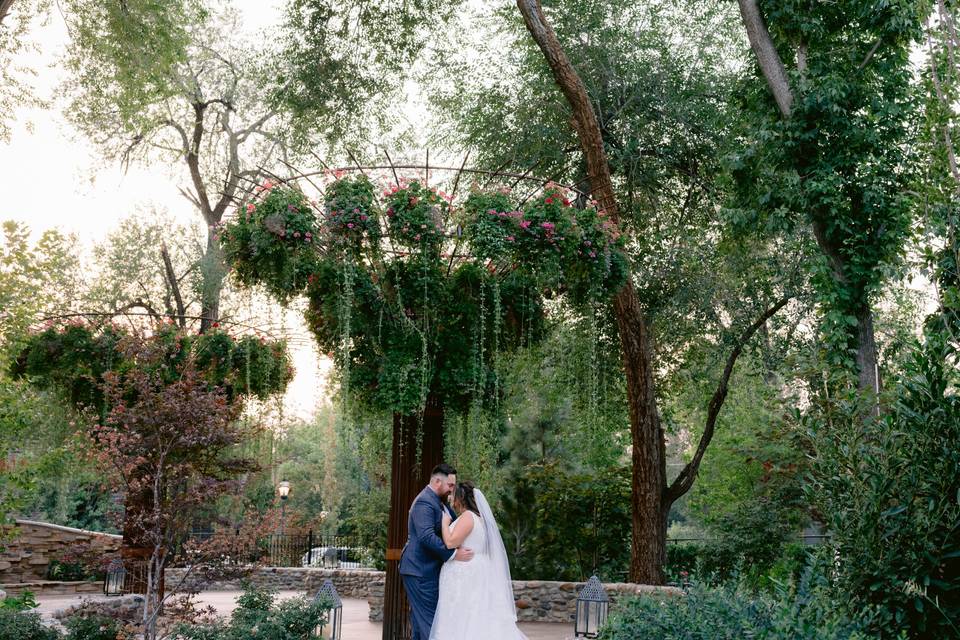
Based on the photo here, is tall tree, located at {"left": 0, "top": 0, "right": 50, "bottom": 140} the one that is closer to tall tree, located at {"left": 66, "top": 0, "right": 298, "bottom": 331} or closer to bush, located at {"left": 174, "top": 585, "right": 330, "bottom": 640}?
tall tree, located at {"left": 66, "top": 0, "right": 298, "bottom": 331}

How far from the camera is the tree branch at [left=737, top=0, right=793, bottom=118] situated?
9.23 metres

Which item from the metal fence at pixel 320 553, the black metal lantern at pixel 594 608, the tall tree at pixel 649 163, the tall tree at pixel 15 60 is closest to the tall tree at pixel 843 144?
the tall tree at pixel 649 163

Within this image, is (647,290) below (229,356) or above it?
above

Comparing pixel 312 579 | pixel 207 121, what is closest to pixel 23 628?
pixel 312 579

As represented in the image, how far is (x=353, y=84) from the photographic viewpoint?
12.1 metres

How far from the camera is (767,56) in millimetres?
9367

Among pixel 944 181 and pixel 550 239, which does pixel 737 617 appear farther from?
pixel 550 239

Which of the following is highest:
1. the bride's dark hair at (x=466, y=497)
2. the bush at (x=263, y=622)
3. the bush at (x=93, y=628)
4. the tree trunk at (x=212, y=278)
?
the tree trunk at (x=212, y=278)

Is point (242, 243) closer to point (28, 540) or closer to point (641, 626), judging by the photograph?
point (641, 626)

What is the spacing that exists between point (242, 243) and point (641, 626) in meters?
4.61

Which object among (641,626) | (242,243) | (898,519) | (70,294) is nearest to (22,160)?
(70,294)

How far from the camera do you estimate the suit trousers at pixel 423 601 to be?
21.7 feet

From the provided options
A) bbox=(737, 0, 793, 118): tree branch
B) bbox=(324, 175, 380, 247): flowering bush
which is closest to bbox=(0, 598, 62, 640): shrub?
bbox=(324, 175, 380, 247): flowering bush

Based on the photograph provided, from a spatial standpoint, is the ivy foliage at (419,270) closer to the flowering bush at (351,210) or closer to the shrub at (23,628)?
the flowering bush at (351,210)
